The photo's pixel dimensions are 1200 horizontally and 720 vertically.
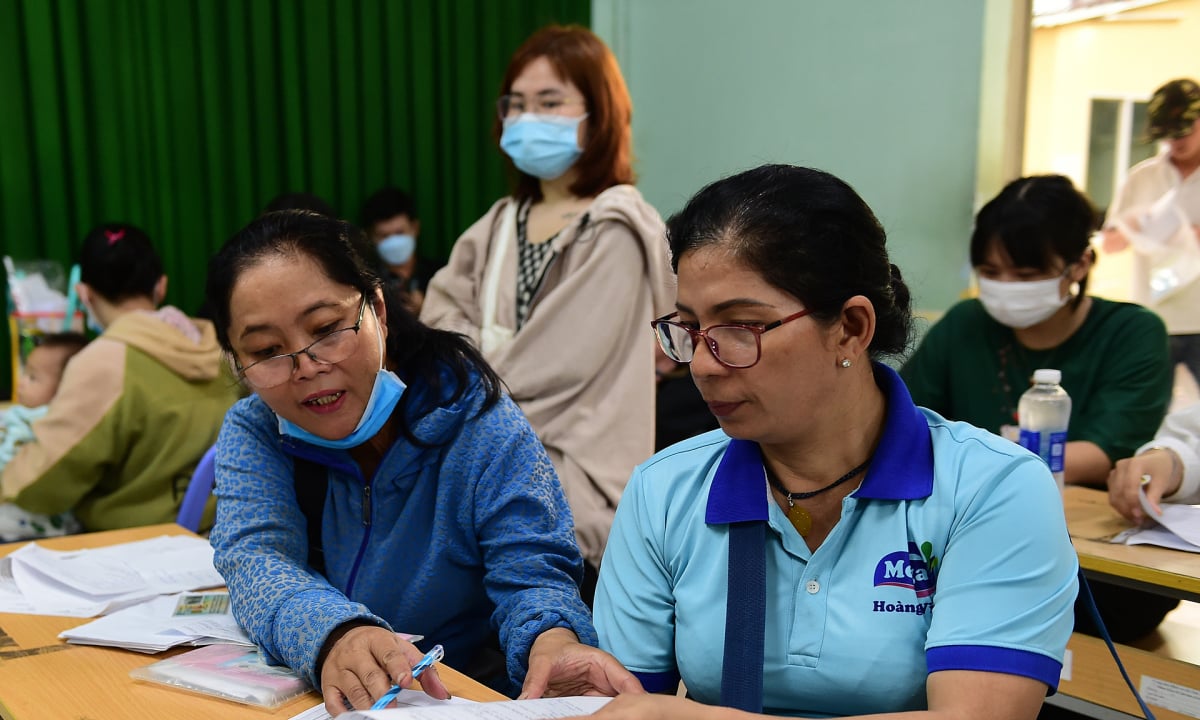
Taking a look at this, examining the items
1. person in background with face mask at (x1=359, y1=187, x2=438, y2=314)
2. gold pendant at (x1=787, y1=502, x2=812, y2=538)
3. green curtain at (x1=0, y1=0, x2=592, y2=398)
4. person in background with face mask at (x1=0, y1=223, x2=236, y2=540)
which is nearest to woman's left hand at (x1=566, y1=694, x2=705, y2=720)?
gold pendant at (x1=787, y1=502, x2=812, y2=538)

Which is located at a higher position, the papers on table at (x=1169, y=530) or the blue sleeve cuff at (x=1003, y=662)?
the blue sleeve cuff at (x=1003, y=662)

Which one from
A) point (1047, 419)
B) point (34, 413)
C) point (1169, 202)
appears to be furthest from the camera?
point (1169, 202)

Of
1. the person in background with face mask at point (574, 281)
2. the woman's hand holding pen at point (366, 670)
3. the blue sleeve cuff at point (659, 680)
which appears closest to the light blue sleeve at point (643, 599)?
the blue sleeve cuff at point (659, 680)

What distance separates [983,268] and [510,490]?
1386mm

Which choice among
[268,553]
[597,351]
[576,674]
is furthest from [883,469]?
[597,351]

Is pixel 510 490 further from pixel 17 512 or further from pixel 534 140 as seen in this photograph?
pixel 17 512

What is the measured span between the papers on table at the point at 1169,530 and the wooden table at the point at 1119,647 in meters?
0.02

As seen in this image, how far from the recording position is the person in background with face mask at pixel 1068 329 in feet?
7.67

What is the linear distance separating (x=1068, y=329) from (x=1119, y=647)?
0.78 m

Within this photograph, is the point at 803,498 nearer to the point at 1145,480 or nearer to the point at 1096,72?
the point at 1145,480

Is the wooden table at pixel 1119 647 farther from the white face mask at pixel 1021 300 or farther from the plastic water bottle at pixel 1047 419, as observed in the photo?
the white face mask at pixel 1021 300

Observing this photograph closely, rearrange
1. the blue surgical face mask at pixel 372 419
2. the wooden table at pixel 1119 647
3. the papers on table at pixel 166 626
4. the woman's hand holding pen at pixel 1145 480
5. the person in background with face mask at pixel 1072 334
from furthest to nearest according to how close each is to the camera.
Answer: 1. the person in background with face mask at pixel 1072 334
2. the woman's hand holding pen at pixel 1145 480
3. the wooden table at pixel 1119 647
4. the blue surgical face mask at pixel 372 419
5. the papers on table at pixel 166 626

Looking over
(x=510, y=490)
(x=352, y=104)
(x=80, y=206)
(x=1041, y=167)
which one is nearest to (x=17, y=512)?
(x=80, y=206)

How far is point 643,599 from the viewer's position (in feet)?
4.25
